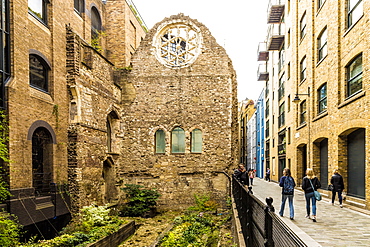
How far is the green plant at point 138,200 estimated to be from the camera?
17578 mm

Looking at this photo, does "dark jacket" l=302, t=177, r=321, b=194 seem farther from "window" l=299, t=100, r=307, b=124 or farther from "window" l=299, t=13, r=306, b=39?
"window" l=299, t=13, r=306, b=39

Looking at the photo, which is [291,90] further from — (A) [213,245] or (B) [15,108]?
(B) [15,108]

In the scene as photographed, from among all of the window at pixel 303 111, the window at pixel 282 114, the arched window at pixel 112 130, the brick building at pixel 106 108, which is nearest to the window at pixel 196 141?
the brick building at pixel 106 108

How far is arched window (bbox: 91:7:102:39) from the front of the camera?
2062 cm

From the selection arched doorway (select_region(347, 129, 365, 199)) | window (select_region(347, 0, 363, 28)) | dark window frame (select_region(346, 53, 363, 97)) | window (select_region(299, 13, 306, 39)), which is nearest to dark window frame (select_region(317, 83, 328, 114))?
dark window frame (select_region(346, 53, 363, 97))

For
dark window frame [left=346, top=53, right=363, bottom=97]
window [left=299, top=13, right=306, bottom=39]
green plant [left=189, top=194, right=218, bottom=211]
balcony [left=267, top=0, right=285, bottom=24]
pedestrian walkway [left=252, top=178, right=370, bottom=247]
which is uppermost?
balcony [left=267, top=0, right=285, bottom=24]

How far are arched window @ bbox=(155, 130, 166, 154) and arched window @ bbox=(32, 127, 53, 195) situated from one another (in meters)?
8.24

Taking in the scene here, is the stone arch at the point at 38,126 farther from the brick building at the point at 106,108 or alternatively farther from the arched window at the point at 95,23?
the arched window at the point at 95,23

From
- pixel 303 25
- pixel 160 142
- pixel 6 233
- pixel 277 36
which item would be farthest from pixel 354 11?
pixel 277 36

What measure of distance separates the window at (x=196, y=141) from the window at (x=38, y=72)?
9.77 m

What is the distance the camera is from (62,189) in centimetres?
1307

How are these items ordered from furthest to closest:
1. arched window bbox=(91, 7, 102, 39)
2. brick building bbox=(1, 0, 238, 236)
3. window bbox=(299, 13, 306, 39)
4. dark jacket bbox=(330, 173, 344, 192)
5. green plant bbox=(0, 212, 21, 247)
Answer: arched window bbox=(91, 7, 102, 39) < window bbox=(299, 13, 306, 39) < dark jacket bbox=(330, 173, 344, 192) < brick building bbox=(1, 0, 238, 236) < green plant bbox=(0, 212, 21, 247)

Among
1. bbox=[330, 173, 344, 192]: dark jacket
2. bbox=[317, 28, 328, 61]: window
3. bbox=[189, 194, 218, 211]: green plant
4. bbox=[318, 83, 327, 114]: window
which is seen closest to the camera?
bbox=[330, 173, 344, 192]: dark jacket

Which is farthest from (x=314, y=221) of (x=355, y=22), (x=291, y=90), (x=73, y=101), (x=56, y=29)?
(x=291, y=90)
